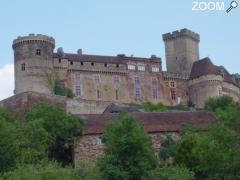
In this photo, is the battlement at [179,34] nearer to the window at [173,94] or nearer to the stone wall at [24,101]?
the window at [173,94]

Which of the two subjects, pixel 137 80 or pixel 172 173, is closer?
pixel 172 173

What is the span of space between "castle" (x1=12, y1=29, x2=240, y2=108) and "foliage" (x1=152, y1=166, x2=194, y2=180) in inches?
1368

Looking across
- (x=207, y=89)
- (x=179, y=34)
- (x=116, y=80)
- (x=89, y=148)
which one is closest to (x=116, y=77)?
(x=116, y=80)

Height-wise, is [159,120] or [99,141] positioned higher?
[159,120]

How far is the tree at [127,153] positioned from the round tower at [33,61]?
1322 inches

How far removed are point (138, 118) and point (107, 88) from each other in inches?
1105

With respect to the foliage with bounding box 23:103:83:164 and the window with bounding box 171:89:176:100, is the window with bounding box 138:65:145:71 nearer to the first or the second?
the window with bounding box 171:89:176:100

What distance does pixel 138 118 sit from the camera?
229ft

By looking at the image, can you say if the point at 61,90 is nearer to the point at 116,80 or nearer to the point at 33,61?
the point at 33,61

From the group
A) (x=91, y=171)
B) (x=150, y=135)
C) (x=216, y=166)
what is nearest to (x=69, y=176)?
(x=91, y=171)

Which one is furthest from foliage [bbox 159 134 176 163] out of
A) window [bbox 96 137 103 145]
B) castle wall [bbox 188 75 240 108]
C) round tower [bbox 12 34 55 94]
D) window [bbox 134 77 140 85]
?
castle wall [bbox 188 75 240 108]

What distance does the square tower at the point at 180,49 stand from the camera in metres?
111

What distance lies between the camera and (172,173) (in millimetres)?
55406

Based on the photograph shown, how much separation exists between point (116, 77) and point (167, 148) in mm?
35585
